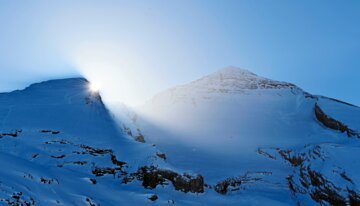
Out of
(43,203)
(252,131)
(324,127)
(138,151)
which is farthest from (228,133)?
(43,203)

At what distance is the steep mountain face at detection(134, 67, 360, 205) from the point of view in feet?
79.0

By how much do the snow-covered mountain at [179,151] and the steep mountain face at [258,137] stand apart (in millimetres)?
80

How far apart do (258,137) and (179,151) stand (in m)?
7.51

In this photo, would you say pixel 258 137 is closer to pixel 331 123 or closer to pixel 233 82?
pixel 331 123

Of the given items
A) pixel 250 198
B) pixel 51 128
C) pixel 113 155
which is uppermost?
pixel 51 128

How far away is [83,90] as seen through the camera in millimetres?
32469

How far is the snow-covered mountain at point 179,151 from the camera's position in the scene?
753 inches

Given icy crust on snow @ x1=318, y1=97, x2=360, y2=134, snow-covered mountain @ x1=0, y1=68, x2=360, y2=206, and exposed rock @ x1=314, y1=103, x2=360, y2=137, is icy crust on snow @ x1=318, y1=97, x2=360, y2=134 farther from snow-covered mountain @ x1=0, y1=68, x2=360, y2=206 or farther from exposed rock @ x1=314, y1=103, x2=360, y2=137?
exposed rock @ x1=314, y1=103, x2=360, y2=137

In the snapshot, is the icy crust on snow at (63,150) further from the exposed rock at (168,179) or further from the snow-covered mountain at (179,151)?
the exposed rock at (168,179)

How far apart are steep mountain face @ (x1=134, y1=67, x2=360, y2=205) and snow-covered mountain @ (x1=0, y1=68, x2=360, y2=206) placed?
80 millimetres

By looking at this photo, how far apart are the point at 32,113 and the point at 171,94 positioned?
71.8 ft

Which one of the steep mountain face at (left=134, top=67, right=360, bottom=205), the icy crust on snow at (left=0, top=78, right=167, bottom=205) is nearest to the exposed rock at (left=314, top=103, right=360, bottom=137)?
the steep mountain face at (left=134, top=67, right=360, bottom=205)

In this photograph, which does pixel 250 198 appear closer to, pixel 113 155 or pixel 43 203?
pixel 113 155

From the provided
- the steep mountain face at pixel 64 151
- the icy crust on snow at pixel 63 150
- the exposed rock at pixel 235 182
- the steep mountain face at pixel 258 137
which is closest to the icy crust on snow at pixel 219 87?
the steep mountain face at pixel 258 137
